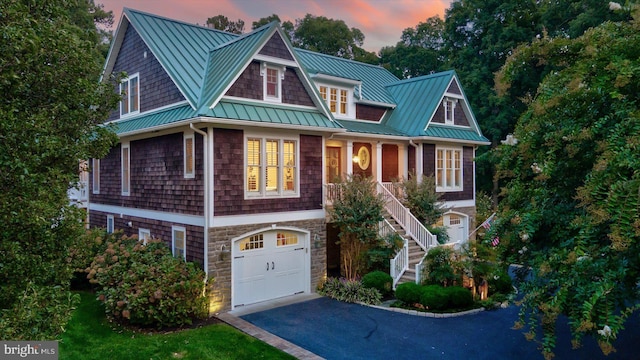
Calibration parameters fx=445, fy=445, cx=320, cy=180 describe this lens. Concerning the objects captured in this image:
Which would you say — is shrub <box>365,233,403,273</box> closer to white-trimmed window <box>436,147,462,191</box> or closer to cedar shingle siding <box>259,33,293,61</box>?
white-trimmed window <box>436,147,462,191</box>

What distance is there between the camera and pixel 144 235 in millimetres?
15461

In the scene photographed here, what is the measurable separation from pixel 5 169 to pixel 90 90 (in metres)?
1.35

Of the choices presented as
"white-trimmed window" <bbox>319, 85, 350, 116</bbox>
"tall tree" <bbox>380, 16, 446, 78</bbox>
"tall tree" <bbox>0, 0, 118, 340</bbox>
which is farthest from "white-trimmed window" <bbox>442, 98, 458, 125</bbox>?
"tall tree" <bbox>0, 0, 118, 340</bbox>

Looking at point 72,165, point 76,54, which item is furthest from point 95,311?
point 76,54

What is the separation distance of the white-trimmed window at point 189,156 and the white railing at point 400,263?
6750 mm

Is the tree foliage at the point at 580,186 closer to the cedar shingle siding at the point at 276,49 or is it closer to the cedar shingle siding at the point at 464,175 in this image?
the cedar shingle siding at the point at 276,49

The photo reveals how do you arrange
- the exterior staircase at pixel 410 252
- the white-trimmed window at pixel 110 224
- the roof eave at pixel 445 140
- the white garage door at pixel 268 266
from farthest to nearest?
the roof eave at pixel 445 140, the white-trimmed window at pixel 110 224, the exterior staircase at pixel 410 252, the white garage door at pixel 268 266

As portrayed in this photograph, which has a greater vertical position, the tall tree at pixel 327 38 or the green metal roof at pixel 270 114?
the tall tree at pixel 327 38

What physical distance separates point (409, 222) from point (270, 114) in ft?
20.3

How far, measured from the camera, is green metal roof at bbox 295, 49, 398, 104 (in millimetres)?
19391

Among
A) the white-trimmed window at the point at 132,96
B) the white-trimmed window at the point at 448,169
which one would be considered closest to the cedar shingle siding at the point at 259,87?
the white-trimmed window at the point at 132,96

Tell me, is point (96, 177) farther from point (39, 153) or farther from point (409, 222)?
point (39, 153)

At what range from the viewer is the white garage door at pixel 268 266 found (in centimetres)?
1286

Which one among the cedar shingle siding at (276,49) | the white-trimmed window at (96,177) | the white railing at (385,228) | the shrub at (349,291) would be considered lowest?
the shrub at (349,291)
